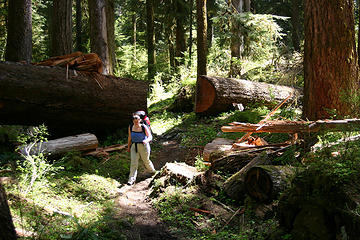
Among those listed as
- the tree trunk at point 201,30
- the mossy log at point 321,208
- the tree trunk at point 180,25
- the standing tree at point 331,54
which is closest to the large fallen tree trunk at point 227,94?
the tree trunk at point 201,30

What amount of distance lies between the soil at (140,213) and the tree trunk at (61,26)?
231 inches

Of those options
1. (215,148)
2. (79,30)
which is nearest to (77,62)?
(215,148)

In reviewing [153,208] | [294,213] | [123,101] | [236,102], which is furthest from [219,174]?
[236,102]

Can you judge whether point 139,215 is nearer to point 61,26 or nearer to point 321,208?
point 321,208

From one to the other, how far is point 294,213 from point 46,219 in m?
3.46

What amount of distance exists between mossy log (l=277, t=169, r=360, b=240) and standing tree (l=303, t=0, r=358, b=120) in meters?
4.04

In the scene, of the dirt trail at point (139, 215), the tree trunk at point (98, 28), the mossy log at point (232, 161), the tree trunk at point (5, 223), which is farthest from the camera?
the tree trunk at point (98, 28)

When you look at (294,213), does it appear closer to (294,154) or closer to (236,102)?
(294,154)

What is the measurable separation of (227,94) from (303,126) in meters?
6.34

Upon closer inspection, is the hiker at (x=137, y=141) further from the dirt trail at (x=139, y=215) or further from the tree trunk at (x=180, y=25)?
the tree trunk at (x=180, y=25)

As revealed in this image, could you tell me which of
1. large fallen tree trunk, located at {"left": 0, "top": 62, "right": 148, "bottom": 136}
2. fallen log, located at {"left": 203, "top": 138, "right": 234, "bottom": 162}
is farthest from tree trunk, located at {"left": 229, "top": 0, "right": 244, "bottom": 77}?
fallen log, located at {"left": 203, "top": 138, "right": 234, "bottom": 162}

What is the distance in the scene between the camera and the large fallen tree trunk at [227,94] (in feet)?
38.6

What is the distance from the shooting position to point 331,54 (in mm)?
7129

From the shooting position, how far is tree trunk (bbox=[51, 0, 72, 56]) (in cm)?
1094
